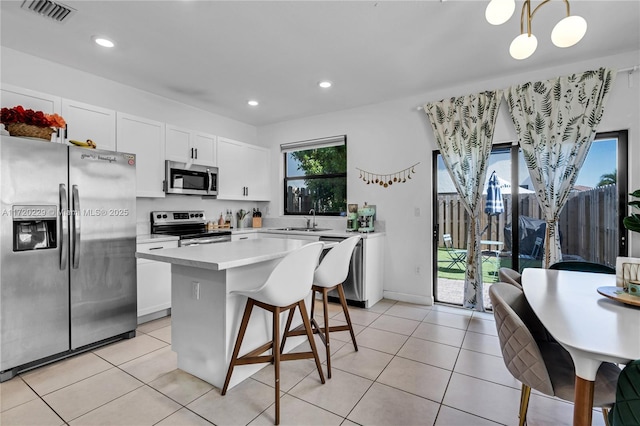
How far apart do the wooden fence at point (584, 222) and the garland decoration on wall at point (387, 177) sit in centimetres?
Answer: 97

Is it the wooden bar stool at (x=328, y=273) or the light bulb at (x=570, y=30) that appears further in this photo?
the wooden bar stool at (x=328, y=273)

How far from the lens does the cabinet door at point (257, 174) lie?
4.93 metres

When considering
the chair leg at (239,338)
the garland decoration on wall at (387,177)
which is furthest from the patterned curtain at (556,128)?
the chair leg at (239,338)

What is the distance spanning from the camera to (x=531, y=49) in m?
1.68

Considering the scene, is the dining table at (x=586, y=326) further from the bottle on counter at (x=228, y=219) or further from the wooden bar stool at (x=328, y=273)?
the bottle on counter at (x=228, y=219)

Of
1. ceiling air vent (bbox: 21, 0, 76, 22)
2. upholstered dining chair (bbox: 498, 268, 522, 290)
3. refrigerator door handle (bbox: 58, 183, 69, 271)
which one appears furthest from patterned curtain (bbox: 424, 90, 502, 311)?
refrigerator door handle (bbox: 58, 183, 69, 271)

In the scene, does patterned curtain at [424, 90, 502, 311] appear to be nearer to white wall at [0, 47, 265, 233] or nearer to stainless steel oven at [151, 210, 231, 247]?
stainless steel oven at [151, 210, 231, 247]

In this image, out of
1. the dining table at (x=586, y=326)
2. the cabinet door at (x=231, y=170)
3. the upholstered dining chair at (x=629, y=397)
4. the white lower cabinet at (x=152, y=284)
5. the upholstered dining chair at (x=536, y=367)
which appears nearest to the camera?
the upholstered dining chair at (x=629, y=397)

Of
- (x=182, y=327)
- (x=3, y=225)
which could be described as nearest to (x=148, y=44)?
(x=3, y=225)

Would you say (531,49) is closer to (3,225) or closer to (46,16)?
(46,16)

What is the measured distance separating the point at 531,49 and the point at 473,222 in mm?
2273

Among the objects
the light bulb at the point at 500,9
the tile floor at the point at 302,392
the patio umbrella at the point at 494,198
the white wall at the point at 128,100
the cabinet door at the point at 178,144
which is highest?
the white wall at the point at 128,100

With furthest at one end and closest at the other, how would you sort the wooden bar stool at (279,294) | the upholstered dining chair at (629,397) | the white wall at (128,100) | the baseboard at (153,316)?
the baseboard at (153,316)
the white wall at (128,100)
the wooden bar stool at (279,294)
the upholstered dining chair at (629,397)

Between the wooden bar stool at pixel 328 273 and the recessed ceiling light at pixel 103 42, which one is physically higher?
the recessed ceiling light at pixel 103 42
